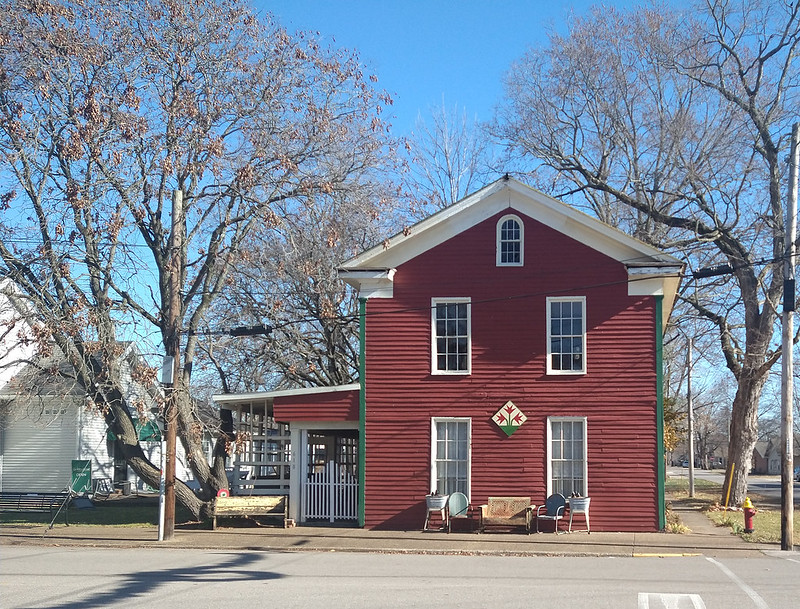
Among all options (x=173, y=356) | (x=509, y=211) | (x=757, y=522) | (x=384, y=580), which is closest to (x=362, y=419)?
(x=173, y=356)

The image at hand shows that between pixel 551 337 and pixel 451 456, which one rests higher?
pixel 551 337

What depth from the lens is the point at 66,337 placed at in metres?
21.0

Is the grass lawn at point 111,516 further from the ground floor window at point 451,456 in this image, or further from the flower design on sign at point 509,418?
the flower design on sign at point 509,418

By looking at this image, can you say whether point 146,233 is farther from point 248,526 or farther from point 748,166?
point 748,166

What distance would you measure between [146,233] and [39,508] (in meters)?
9.73

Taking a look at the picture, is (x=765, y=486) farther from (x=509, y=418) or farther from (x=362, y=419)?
(x=362, y=419)

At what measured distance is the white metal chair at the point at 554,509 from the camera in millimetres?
20531

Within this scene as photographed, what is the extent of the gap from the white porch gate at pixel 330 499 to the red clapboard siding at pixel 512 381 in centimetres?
102

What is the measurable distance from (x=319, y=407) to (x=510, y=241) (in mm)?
6207

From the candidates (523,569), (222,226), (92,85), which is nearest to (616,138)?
(222,226)

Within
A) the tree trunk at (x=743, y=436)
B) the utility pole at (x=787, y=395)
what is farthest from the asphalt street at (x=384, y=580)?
the tree trunk at (x=743, y=436)

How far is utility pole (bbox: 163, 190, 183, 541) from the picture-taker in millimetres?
19516

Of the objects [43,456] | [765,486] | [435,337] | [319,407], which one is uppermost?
Answer: [435,337]

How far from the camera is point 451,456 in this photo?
2170 cm
